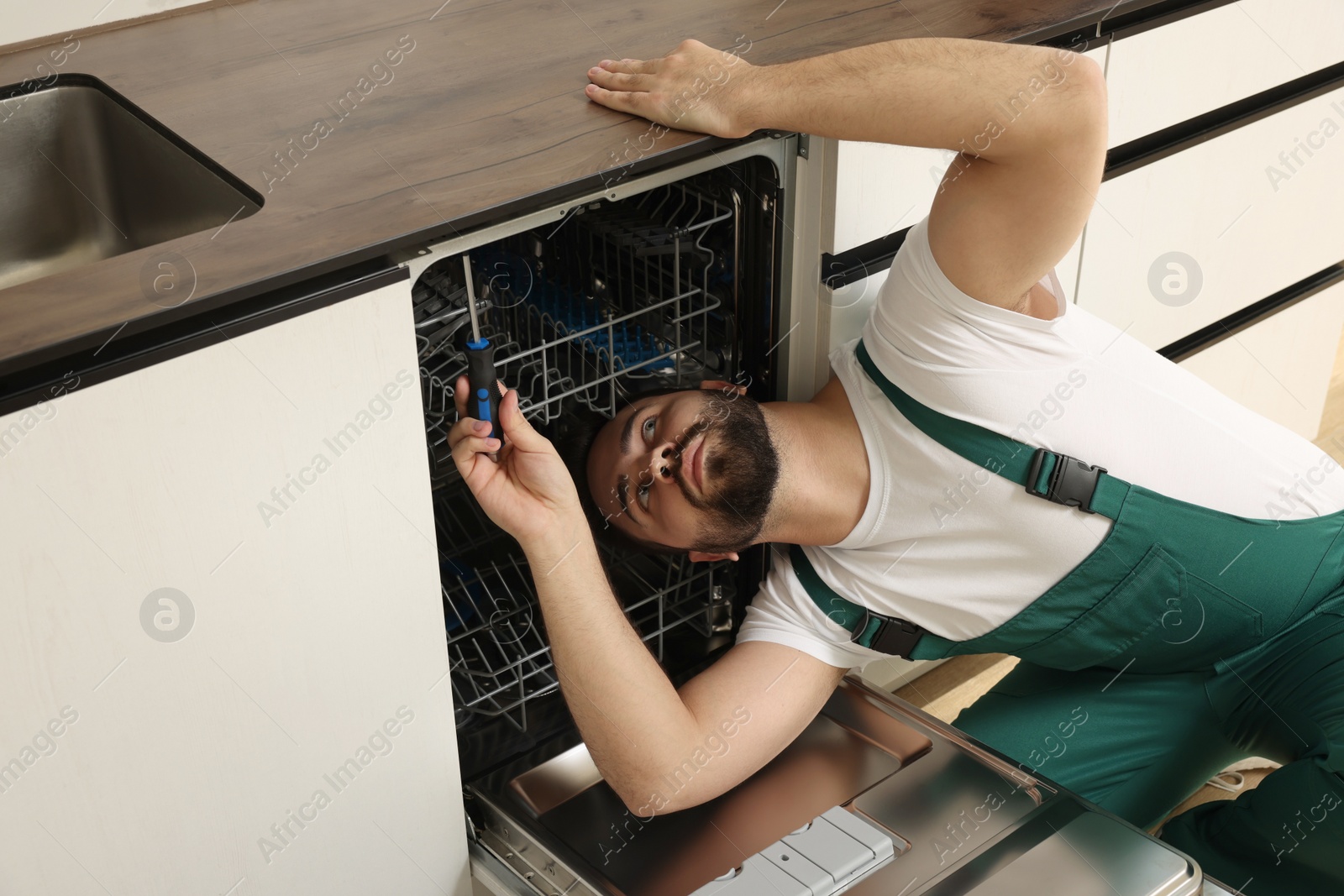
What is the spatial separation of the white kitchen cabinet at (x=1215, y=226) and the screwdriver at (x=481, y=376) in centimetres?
87

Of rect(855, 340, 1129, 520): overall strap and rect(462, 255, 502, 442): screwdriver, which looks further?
rect(855, 340, 1129, 520): overall strap

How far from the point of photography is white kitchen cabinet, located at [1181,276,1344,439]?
→ 199cm

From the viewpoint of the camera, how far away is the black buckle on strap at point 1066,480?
51.1 inches

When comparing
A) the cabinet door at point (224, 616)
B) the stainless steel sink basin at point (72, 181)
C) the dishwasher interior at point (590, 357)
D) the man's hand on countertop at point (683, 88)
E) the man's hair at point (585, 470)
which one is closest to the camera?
the cabinet door at point (224, 616)

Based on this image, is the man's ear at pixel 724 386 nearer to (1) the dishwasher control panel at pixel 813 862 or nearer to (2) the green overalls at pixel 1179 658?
(2) the green overalls at pixel 1179 658

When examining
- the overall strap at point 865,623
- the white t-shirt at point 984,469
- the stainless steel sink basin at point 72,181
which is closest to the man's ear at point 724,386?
the white t-shirt at point 984,469

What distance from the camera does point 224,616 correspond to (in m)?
1.01

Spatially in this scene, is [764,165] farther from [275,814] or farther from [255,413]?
[275,814]

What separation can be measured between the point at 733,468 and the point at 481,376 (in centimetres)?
31

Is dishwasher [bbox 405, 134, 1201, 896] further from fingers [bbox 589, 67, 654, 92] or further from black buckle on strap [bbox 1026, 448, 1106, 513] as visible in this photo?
black buckle on strap [bbox 1026, 448, 1106, 513]

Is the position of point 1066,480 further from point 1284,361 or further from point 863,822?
point 1284,361

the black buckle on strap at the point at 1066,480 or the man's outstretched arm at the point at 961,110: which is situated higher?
the man's outstretched arm at the point at 961,110

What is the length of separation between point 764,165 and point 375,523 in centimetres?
55

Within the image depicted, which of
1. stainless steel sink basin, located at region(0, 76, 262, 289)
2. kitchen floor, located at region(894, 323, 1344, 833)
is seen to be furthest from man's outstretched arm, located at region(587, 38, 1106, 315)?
kitchen floor, located at region(894, 323, 1344, 833)
